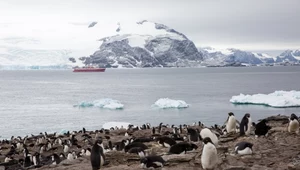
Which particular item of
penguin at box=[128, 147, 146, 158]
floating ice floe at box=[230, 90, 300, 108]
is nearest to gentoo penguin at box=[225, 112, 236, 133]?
penguin at box=[128, 147, 146, 158]

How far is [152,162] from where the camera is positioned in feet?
33.2

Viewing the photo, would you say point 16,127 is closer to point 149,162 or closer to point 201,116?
point 201,116

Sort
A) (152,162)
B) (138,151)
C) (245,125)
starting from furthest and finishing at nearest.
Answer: (245,125)
(138,151)
(152,162)

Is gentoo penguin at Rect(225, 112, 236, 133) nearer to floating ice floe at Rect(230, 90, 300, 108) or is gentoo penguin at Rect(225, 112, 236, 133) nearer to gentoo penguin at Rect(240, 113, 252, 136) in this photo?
gentoo penguin at Rect(240, 113, 252, 136)

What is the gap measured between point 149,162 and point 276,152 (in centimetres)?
377

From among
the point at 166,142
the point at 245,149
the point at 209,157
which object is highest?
the point at 209,157

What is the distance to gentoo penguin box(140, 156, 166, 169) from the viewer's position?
10037 mm

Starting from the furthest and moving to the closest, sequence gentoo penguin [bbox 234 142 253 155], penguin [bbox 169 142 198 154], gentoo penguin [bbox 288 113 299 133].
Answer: gentoo penguin [bbox 288 113 299 133] → penguin [bbox 169 142 198 154] → gentoo penguin [bbox 234 142 253 155]

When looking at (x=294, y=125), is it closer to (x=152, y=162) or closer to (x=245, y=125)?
(x=245, y=125)

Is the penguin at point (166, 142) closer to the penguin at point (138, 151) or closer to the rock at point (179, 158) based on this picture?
the penguin at point (138, 151)

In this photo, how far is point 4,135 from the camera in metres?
37.6

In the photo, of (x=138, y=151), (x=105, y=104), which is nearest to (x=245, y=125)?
(x=138, y=151)

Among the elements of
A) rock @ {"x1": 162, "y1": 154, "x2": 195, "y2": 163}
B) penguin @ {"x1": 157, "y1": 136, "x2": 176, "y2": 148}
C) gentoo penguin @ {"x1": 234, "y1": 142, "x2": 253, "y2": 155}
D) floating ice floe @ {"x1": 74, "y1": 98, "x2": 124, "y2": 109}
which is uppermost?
gentoo penguin @ {"x1": 234, "y1": 142, "x2": 253, "y2": 155}

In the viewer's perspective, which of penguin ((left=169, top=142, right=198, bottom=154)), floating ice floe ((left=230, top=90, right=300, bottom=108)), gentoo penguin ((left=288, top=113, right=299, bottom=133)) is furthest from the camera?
floating ice floe ((left=230, top=90, right=300, bottom=108))
